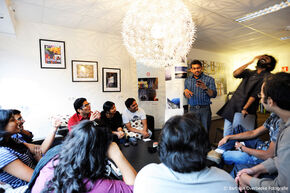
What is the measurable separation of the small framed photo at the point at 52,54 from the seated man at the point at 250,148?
3758mm

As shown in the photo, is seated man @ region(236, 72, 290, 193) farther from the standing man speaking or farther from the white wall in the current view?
the white wall

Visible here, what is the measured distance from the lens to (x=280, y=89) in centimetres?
123

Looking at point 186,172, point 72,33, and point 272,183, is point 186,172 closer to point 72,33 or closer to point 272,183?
point 272,183

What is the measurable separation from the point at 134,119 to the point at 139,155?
1431 millimetres

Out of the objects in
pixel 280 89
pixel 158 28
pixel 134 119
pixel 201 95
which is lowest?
pixel 134 119

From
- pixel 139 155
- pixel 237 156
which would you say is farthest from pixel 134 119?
pixel 237 156

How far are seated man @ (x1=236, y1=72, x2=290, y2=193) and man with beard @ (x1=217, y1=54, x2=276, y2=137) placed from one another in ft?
4.31

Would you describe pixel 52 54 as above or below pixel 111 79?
above

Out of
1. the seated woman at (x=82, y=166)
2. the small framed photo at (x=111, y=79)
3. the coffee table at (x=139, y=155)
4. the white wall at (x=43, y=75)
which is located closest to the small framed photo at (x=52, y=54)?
the white wall at (x=43, y=75)

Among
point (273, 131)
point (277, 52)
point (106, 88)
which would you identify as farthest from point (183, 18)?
point (277, 52)

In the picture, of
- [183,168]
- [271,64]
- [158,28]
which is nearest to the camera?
[183,168]

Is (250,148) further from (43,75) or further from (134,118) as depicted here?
(43,75)

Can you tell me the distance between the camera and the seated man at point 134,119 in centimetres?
310

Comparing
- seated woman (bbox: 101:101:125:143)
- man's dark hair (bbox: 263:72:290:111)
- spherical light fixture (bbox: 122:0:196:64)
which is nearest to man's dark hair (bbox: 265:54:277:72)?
→ spherical light fixture (bbox: 122:0:196:64)
